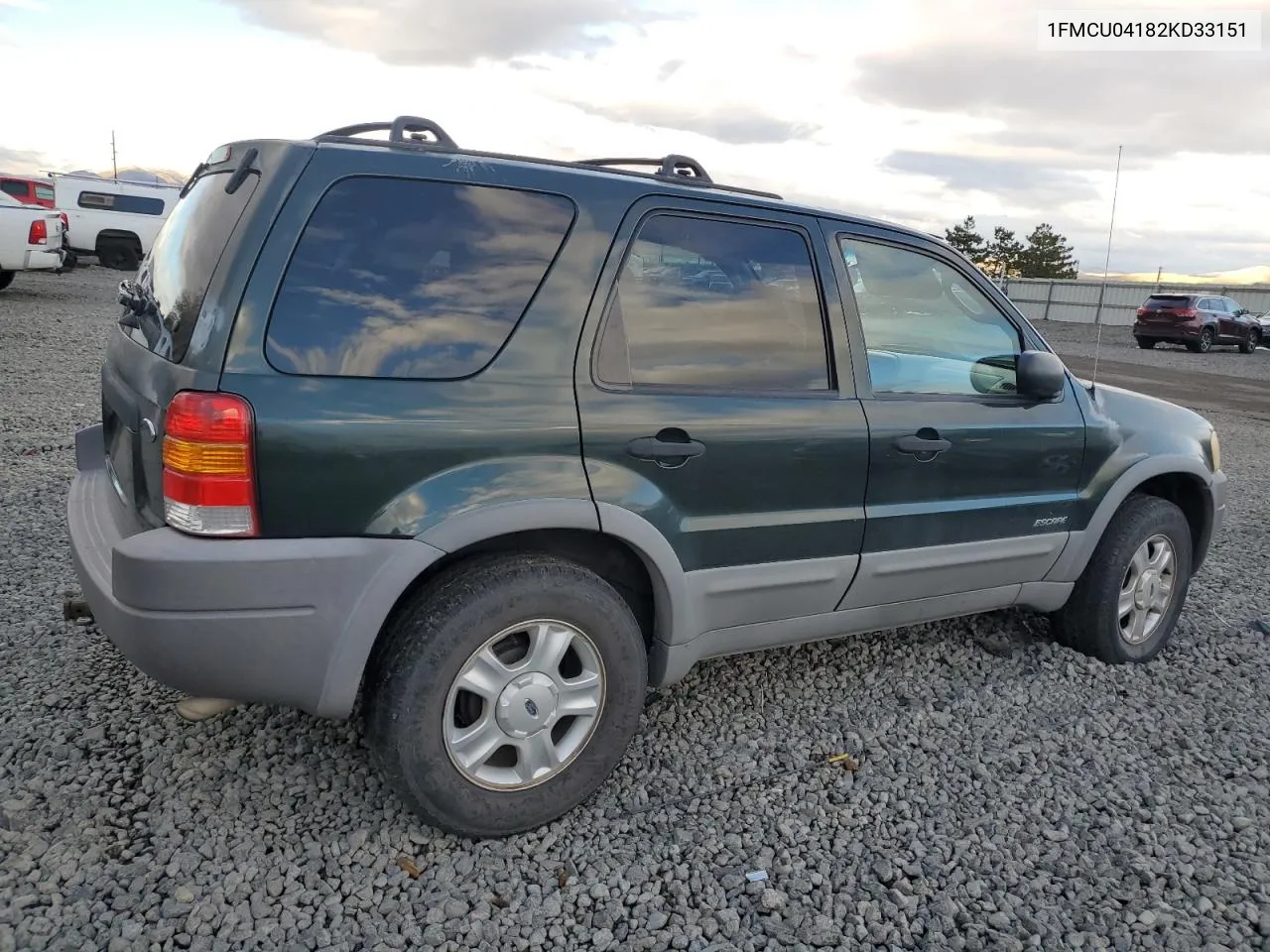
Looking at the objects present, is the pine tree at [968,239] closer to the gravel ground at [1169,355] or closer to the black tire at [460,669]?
the gravel ground at [1169,355]

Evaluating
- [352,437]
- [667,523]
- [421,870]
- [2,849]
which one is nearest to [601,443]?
[667,523]

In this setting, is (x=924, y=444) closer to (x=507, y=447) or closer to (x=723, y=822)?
(x=723, y=822)

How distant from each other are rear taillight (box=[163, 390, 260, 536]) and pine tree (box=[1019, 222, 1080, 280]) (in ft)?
194

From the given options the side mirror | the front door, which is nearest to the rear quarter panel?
the front door

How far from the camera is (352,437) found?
236 centimetres

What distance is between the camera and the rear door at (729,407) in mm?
2738

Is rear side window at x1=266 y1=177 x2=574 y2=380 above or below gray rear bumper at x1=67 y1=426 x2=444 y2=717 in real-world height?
above

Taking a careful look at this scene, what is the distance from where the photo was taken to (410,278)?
2.50m

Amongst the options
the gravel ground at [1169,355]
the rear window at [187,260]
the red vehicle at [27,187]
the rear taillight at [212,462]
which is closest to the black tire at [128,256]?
the red vehicle at [27,187]

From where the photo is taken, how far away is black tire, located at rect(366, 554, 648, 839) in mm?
2500

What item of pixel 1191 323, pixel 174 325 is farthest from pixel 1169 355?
pixel 174 325

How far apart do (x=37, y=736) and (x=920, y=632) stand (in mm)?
3390

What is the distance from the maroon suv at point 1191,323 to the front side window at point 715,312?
82.9ft

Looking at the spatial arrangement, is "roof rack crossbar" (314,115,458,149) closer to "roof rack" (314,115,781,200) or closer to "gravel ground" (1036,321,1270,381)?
"roof rack" (314,115,781,200)
